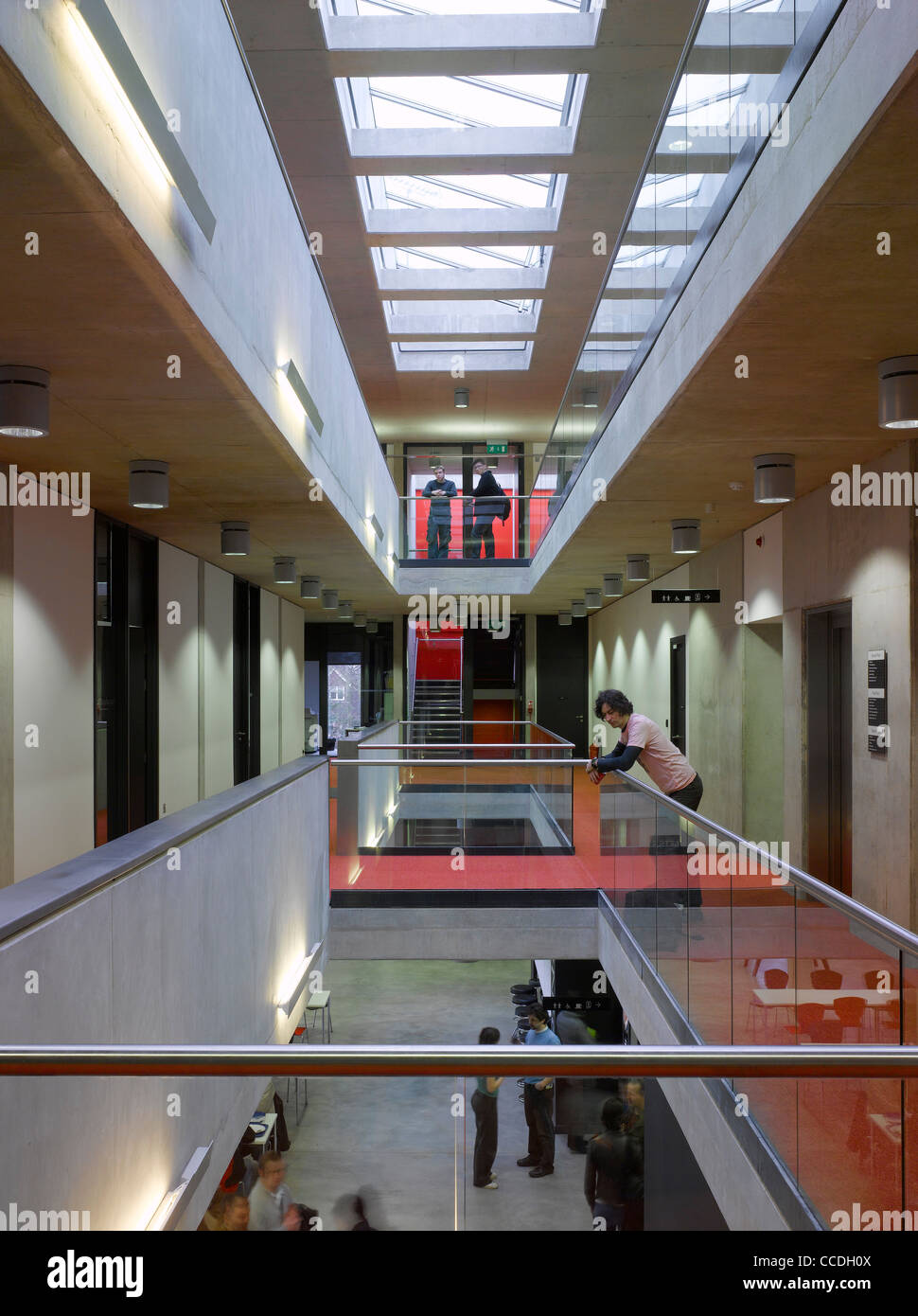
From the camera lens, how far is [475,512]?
18.0 meters

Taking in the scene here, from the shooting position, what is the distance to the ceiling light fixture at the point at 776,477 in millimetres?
7133

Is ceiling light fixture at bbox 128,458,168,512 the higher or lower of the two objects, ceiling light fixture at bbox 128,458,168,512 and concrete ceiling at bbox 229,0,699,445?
the lower

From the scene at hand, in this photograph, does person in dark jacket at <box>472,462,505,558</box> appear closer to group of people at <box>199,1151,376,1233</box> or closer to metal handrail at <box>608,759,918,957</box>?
metal handrail at <box>608,759,918,957</box>

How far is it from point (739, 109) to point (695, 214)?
89 centimetres

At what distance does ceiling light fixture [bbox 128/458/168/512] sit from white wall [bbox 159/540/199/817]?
365 centimetres

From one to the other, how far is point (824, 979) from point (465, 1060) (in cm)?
271

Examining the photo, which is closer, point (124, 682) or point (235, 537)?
point (235, 537)

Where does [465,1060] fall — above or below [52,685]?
below

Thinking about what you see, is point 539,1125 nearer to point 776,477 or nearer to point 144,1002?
point 144,1002

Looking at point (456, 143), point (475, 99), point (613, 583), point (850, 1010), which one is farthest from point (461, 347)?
point (850, 1010)

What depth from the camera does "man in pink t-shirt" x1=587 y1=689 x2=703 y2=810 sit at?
7.78 m

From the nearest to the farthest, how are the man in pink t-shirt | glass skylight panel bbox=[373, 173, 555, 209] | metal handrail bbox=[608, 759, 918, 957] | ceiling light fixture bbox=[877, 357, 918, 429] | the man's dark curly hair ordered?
metal handrail bbox=[608, 759, 918, 957] → ceiling light fixture bbox=[877, 357, 918, 429] → the man's dark curly hair → the man in pink t-shirt → glass skylight panel bbox=[373, 173, 555, 209]

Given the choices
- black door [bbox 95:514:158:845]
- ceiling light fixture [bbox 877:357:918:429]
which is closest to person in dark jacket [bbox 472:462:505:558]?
black door [bbox 95:514:158:845]

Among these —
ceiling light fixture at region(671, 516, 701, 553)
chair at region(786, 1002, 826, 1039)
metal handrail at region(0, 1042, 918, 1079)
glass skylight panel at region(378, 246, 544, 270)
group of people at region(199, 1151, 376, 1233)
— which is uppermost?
glass skylight panel at region(378, 246, 544, 270)
